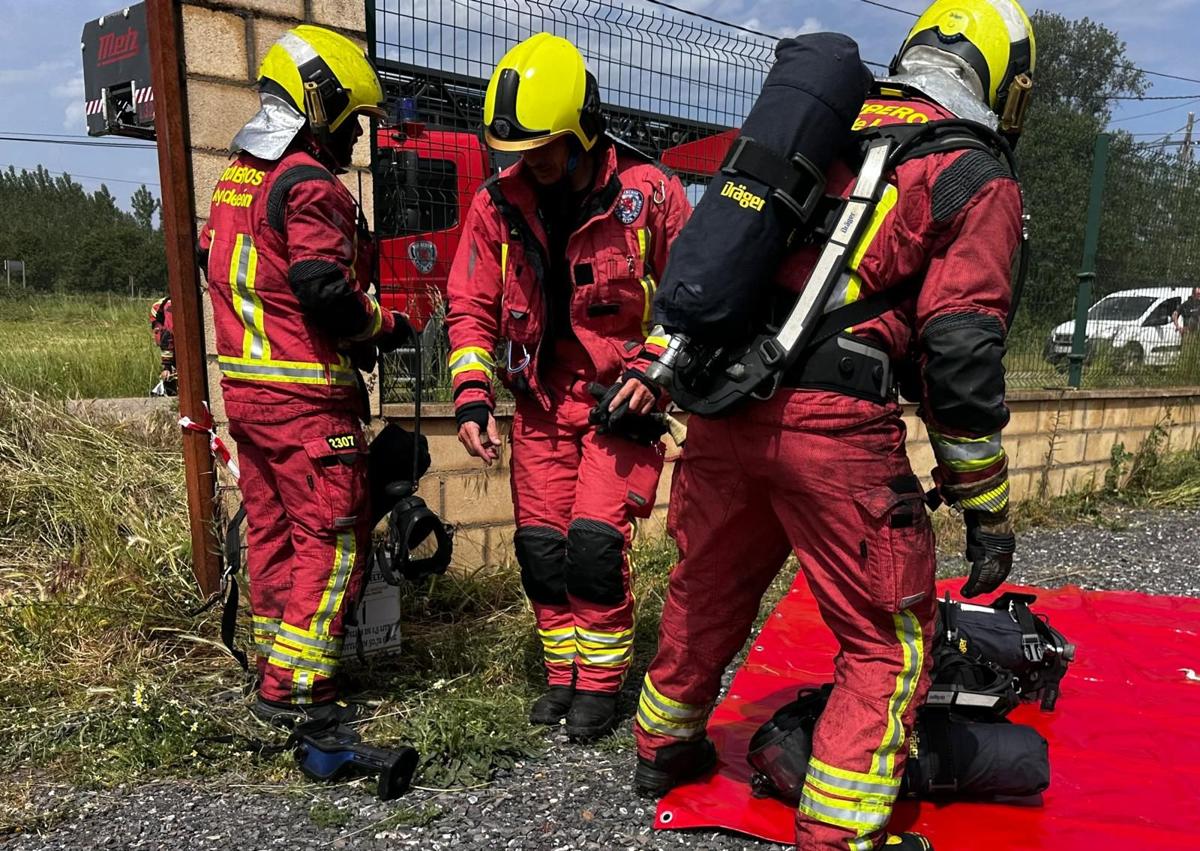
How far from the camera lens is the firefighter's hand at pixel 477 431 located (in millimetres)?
2912

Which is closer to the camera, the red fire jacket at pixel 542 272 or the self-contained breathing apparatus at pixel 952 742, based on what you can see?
the self-contained breathing apparatus at pixel 952 742

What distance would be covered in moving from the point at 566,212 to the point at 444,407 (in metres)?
1.41

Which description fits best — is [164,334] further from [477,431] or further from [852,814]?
[852,814]

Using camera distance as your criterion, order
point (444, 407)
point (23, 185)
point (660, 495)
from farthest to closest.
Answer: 1. point (23, 185)
2. point (660, 495)
3. point (444, 407)

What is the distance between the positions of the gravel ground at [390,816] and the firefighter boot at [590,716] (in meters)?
0.06

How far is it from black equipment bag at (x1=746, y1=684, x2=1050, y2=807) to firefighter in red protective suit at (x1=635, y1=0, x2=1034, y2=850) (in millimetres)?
300

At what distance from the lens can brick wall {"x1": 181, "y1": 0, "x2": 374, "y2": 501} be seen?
3377 millimetres

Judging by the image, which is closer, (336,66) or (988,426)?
(988,426)

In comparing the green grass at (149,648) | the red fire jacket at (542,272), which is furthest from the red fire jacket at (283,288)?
the green grass at (149,648)

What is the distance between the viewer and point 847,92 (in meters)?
1.89

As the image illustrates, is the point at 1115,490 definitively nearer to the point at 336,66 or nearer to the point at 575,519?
the point at 575,519

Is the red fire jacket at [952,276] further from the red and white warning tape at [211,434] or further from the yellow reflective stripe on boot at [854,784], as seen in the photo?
the red and white warning tape at [211,434]

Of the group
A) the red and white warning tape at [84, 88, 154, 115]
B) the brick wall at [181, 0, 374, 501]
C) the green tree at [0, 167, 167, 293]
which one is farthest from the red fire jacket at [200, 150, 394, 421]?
the green tree at [0, 167, 167, 293]

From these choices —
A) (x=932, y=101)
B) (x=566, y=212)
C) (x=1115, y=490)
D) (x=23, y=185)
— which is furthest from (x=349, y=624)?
(x=23, y=185)
